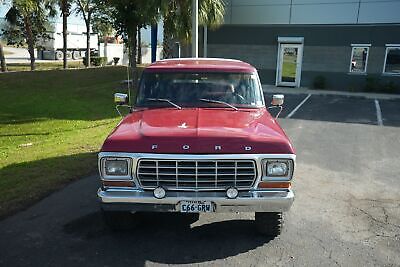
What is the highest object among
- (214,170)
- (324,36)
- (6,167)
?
(324,36)

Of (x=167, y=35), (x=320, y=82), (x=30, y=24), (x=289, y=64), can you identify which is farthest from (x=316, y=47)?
(x=30, y=24)

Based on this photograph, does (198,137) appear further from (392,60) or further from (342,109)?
(392,60)

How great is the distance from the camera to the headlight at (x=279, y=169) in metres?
3.93

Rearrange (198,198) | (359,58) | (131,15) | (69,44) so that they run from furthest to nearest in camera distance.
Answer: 1. (69,44)
2. (359,58)
3. (131,15)
4. (198,198)

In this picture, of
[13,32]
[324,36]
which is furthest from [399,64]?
[13,32]

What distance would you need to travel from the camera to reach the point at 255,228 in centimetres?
470

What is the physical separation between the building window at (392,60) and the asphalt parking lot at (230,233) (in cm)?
1417

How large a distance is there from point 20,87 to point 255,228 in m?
18.2

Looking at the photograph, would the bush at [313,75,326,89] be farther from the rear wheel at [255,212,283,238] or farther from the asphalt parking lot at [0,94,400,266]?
the rear wheel at [255,212,283,238]

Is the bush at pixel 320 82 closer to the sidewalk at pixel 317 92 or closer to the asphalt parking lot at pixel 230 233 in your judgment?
the sidewalk at pixel 317 92

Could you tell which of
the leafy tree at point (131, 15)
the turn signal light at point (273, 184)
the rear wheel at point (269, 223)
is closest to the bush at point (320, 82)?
the leafy tree at point (131, 15)

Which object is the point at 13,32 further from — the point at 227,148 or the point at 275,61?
the point at 227,148

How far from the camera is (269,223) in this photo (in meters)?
4.43

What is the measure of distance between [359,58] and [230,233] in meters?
18.1
